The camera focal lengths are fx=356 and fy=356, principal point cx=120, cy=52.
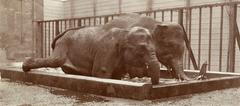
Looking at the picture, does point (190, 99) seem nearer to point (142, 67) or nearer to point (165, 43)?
point (142, 67)

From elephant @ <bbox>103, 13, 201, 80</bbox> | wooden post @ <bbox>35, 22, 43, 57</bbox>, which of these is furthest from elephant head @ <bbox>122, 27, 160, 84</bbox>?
wooden post @ <bbox>35, 22, 43, 57</bbox>

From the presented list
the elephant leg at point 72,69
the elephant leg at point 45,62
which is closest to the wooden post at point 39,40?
the elephant leg at point 45,62

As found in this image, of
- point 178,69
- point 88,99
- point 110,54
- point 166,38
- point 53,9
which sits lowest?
point 88,99

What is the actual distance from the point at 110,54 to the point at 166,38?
669mm

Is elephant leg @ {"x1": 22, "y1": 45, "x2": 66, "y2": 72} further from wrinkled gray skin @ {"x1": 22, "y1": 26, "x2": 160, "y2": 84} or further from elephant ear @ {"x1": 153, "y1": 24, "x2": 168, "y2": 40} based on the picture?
elephant ear @ {"x1": 153, "y1": 24, "x2": 168, "y2": 40}

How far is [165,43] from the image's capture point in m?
3.86

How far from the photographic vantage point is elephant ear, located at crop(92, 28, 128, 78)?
3596mm

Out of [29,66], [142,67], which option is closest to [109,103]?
[142,67]

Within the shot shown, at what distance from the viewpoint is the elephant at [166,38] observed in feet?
12.6

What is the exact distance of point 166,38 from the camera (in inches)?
151

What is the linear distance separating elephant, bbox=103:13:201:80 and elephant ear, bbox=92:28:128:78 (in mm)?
250

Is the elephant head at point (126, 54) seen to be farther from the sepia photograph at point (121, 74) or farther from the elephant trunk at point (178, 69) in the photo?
the elephant trunk at point (178, 69)

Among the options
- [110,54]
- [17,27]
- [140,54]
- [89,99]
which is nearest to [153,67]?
[140,54]

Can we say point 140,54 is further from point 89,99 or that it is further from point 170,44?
point 89,99
